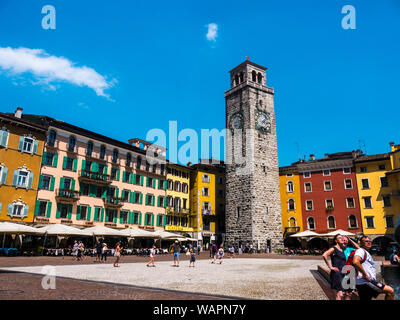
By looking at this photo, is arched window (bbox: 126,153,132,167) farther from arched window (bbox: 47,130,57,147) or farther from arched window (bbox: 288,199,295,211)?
arched window (bbox: 288,199,295,211)

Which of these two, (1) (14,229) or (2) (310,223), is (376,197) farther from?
(1) (14,229)

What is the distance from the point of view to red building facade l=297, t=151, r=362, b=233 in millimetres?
41219

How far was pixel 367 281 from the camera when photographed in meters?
4.95

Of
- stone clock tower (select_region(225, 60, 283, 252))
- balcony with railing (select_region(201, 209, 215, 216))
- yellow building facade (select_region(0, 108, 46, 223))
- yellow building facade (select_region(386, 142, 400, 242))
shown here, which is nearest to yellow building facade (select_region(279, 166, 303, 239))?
stone clock tower (select_region(225, 60, 283, 252))

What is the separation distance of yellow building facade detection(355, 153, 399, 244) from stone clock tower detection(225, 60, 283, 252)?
35.0ft

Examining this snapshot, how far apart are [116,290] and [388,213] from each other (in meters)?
39.2

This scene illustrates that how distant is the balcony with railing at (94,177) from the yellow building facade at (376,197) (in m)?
31.9

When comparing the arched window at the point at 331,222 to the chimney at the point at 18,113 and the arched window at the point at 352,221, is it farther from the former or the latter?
the chimney at the point at 18,113

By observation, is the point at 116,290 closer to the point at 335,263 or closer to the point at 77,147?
the point at 335,263

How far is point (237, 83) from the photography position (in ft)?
152

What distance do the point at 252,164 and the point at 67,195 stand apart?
22.3 meters

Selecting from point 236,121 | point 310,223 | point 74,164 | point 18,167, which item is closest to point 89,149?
point 74,164

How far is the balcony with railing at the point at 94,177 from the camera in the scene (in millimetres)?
32916
